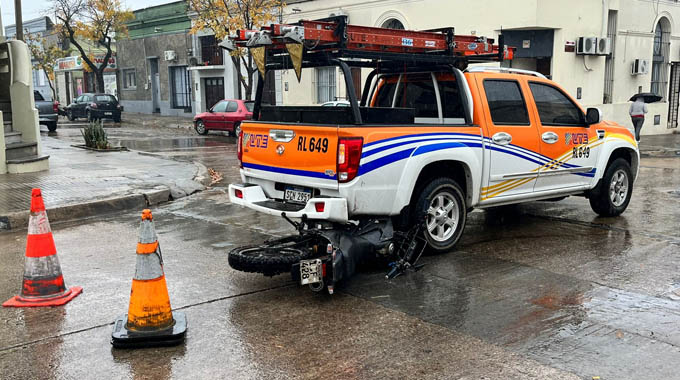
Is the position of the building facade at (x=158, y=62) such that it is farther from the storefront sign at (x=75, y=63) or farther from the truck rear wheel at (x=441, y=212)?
the truck rear wheel at (x=441, y=212)

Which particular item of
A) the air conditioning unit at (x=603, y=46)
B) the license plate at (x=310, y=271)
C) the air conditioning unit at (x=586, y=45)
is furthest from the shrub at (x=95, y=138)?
the air conditioning unit at (x=603, y=46)

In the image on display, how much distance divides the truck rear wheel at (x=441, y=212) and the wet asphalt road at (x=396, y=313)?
19cm

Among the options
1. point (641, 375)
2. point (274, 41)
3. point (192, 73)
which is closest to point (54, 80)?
point (192, 73)

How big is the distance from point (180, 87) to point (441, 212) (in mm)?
36451

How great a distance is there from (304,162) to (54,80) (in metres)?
55.9

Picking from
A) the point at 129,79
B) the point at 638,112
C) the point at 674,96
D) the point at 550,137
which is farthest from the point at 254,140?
the point at 129,79

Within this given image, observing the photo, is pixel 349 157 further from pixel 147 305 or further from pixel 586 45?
pixel 586 45

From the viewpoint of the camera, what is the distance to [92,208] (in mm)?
9742

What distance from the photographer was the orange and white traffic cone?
547 cm

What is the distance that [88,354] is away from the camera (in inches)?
175

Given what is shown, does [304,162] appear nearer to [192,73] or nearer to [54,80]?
[192,73]

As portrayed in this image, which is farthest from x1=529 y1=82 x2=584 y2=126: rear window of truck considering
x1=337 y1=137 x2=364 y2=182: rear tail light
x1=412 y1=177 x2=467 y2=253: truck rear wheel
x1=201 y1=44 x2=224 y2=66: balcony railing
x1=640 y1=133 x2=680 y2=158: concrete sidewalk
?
x1=201 y1=44 x2=224 y2=66: balcony railing

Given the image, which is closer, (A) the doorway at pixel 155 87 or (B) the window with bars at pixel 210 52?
(B) the window with bars at pixel 210 52

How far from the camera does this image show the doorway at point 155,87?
43000 millimetres
